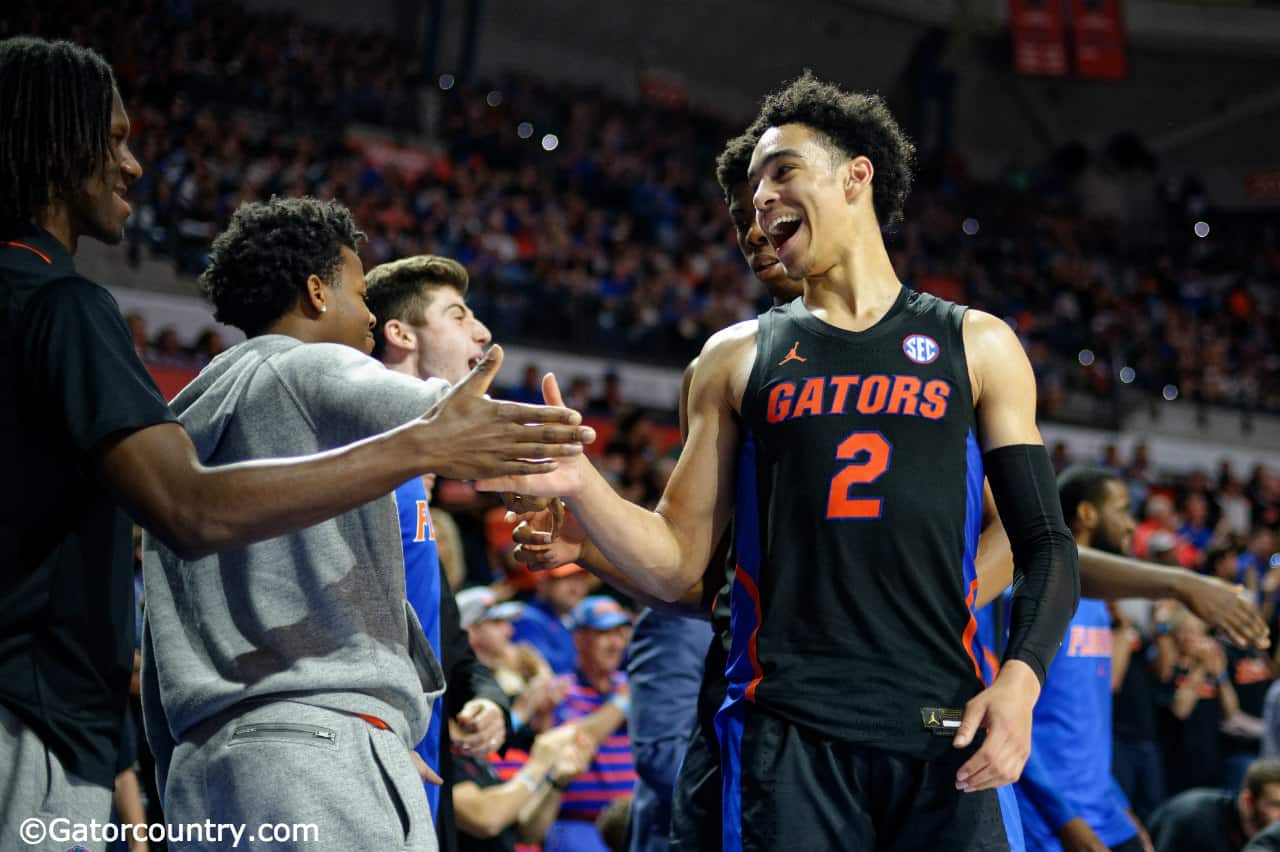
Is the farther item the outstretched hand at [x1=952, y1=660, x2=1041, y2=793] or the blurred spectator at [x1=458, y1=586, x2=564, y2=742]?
the blurred spectator at [x1=458, y1=586, x2=564, y2=742]

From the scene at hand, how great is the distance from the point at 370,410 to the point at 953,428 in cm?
114

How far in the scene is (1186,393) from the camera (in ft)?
65.3

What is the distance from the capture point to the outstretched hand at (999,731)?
2293 millimetres

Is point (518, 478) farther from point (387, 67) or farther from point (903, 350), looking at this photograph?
point (387, 67)

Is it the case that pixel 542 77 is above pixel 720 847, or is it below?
above

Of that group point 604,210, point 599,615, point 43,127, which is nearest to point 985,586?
point 43,127

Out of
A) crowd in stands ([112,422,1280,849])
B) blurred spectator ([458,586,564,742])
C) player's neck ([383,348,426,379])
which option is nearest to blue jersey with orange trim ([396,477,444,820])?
crowd in stands ([112,422,1280,849])

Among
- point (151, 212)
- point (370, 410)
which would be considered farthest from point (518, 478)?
point (151, 212)

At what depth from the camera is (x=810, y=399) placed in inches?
104

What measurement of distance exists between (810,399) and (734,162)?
111cm

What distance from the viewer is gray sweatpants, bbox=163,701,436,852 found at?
231 cm

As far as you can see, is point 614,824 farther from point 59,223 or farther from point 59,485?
point 59,223

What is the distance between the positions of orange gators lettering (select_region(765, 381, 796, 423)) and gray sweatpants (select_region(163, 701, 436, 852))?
3.21 ft

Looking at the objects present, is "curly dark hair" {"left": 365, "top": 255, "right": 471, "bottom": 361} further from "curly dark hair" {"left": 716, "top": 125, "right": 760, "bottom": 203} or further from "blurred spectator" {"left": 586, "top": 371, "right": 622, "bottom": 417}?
"blurred spectator" {"left": 586, "top": 371, "right": 622, "bottom": 417}
